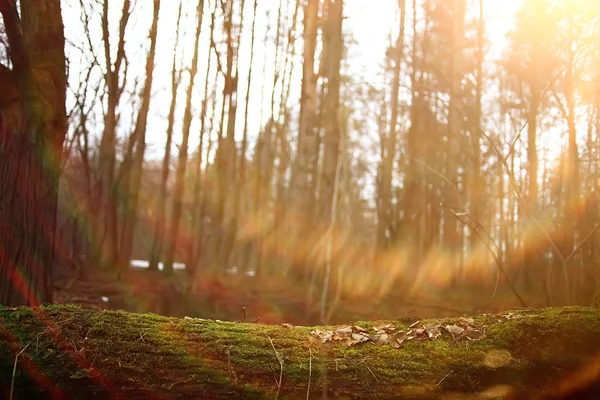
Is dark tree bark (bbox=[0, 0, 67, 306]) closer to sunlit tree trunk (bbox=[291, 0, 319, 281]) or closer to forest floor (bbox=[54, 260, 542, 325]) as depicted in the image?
forest floor (bbox=[54, 260, 542, 325])

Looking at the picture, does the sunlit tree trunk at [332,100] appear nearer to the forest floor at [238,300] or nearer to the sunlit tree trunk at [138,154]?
the forest floor at [238,300]

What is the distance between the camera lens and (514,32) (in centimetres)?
1934

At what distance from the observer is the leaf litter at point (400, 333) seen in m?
3.42

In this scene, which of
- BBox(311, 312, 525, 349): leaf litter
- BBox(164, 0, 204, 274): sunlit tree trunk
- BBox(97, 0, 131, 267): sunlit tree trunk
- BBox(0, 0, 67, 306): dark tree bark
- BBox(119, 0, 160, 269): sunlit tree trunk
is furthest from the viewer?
BBox(164, 0, 204, 274): sunlit tree trunk

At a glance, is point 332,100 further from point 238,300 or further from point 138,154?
point 138,154

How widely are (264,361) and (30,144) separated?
14.9ft

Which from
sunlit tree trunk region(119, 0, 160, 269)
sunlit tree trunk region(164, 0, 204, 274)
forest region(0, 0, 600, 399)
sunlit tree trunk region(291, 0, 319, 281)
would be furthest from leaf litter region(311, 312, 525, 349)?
sunlit tree trunk region(164, 0, 204, 274)

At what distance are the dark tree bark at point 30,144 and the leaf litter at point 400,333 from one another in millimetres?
3864

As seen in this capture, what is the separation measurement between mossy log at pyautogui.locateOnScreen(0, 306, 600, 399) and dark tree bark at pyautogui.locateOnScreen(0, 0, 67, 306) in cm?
298

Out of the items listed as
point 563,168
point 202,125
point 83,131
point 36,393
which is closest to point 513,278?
point 563,168

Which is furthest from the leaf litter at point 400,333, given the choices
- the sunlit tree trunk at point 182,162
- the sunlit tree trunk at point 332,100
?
the sunlit tree trunk at point 182,162

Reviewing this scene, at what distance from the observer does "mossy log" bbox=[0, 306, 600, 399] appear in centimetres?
287

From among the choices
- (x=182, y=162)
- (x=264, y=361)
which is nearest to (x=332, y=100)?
(x=182, y=162)

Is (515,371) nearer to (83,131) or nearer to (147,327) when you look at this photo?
(147,327)
